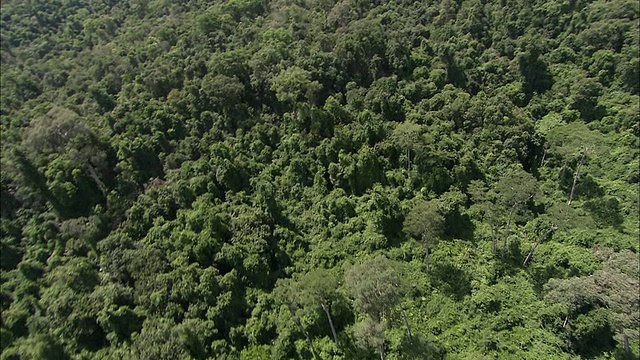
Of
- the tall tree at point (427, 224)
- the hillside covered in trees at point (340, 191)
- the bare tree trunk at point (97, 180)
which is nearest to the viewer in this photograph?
the hillside covered in trees at point (340, 191)

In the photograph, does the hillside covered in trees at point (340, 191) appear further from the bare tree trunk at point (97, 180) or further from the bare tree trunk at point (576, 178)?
the bare tree trunk at point (576, 178)

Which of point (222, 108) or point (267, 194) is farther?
point (222, 108)

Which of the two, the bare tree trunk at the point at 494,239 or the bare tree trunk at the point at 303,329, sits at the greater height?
the bare tree trunk at the point at 494,239

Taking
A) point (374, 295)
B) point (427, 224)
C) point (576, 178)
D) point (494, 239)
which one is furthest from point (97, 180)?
point (576, 178)

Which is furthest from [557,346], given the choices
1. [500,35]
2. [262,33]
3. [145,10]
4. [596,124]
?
[145,10]

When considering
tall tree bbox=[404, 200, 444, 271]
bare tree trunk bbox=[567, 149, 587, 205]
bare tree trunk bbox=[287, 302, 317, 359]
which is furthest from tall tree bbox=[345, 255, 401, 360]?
bare tree trunk bbox=[567, 149, 587, 205]

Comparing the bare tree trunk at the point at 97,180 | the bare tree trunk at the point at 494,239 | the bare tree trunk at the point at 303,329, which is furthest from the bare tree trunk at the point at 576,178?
the bare tree trunk at the point at 97,180

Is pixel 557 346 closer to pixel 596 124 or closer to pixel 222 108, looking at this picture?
pixel 596 124

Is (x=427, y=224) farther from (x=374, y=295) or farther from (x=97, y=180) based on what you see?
(x=97, y=180)
